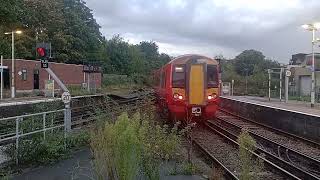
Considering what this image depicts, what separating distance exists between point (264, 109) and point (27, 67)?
34739 mm

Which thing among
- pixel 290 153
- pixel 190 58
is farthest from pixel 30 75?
pixel 290 153

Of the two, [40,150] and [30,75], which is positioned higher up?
[30,75]

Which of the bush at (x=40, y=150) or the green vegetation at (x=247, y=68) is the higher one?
the green vegetation at (x=247, y=68)

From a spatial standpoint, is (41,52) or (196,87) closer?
(41,52)

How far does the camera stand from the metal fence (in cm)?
1075

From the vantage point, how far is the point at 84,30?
245 ft

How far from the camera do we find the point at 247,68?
100750 mm

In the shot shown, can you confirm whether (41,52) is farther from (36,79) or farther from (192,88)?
(36,79)

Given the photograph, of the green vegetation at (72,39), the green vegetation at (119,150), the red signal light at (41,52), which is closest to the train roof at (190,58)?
the red signal light at (41,52)

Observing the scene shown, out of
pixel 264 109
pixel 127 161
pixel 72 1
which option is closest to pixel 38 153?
pixel 127 161

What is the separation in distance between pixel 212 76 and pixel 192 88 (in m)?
0.93

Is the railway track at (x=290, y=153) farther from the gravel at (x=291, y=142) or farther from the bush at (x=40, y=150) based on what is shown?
the bush at (x=40, y=150)

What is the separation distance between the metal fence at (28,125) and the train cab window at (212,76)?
6.88 meters

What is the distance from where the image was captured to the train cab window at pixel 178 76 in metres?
19.0
